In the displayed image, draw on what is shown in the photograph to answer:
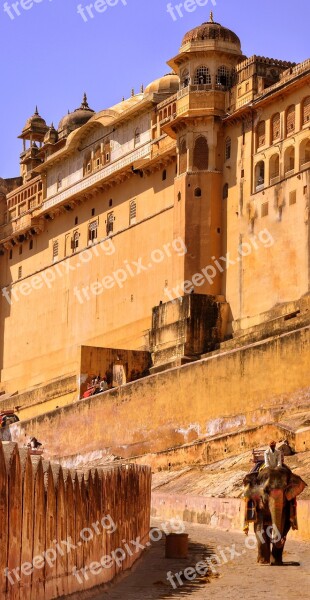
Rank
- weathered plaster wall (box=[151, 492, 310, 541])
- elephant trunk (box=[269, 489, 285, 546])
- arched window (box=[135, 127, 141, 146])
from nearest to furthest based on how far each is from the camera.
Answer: elephant trunk (box=[269, 489, 285, 546])
weathered plaster wall (box=[151, 492, 310, 541])
arched window (box=[135, 127, 141, 146])

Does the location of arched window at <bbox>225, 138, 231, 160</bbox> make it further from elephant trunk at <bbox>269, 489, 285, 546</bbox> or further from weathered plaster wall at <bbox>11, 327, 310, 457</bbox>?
elephant trunk at <bbox>269, 489, 285, 546</bbox>

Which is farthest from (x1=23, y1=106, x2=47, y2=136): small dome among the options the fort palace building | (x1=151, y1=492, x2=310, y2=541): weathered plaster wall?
(x1=151, y1=492, x2=310, y2=541): weathered plaster wall

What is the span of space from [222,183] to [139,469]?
1843 centimetres

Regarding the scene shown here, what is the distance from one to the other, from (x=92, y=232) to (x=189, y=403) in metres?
13.5

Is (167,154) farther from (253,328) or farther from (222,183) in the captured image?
(253,328)

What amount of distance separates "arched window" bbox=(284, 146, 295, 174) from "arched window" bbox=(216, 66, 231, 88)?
3.64 meters

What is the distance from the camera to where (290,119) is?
31.5 m

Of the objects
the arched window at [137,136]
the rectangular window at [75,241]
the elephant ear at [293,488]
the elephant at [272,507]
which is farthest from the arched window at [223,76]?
the elephant ear at [293,488]

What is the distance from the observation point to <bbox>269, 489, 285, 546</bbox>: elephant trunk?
13.1 meters

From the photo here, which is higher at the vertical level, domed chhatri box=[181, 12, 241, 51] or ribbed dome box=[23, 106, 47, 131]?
ribbed dome box=[23, 106, 47, 131]

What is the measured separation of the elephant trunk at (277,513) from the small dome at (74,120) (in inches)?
1335

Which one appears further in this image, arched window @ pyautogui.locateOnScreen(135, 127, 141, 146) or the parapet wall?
arched window @ pyautogui.locateOnScreen(135, 127, 141, 146)

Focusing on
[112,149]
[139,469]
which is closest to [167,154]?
[112,149]

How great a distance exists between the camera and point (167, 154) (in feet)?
118
